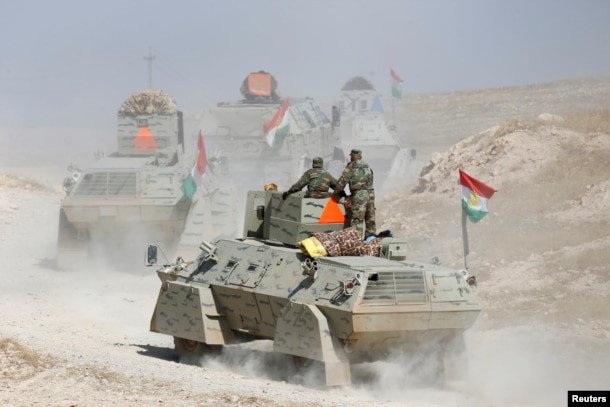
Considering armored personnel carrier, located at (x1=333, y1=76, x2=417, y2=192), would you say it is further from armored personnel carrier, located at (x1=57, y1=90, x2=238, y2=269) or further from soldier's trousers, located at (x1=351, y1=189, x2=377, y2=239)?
soldier's trousers, located at (x1=351, y1=189, x2=377, y2=239)

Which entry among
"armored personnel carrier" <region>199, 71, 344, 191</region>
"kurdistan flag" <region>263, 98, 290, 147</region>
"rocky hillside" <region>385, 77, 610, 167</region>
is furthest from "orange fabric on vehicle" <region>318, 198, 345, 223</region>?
"rocky hillside" <region>385, 77, 610, 167</region>

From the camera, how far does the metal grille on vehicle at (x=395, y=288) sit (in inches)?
548

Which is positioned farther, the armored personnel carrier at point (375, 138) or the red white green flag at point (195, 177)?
the armored personnel carrier at point (375, 138)

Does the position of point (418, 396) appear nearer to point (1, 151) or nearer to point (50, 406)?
point (50, 406)

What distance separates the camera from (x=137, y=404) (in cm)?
1250

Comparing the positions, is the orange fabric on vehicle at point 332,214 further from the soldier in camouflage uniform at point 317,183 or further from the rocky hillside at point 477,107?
the rocky hillside at point 477,107

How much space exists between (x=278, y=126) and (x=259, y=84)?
132 inches

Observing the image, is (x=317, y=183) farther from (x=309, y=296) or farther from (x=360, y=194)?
(x=309, y=296)

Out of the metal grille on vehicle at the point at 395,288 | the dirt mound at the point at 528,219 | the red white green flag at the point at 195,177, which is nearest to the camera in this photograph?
the metal grille on vehicle at the point at 395,288

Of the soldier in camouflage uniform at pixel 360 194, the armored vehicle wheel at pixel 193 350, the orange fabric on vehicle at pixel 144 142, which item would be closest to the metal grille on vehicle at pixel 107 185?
the orange fabric on vehicle at pixel 144 142

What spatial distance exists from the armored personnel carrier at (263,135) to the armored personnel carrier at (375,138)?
9.89 feet

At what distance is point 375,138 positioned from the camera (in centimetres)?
4553

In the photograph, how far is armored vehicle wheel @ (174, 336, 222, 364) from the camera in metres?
16.1

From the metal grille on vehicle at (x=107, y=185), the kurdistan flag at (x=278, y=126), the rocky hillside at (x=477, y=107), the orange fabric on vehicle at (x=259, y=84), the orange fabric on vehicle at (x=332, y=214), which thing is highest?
the rocky hillside at (x=477, y=107)
